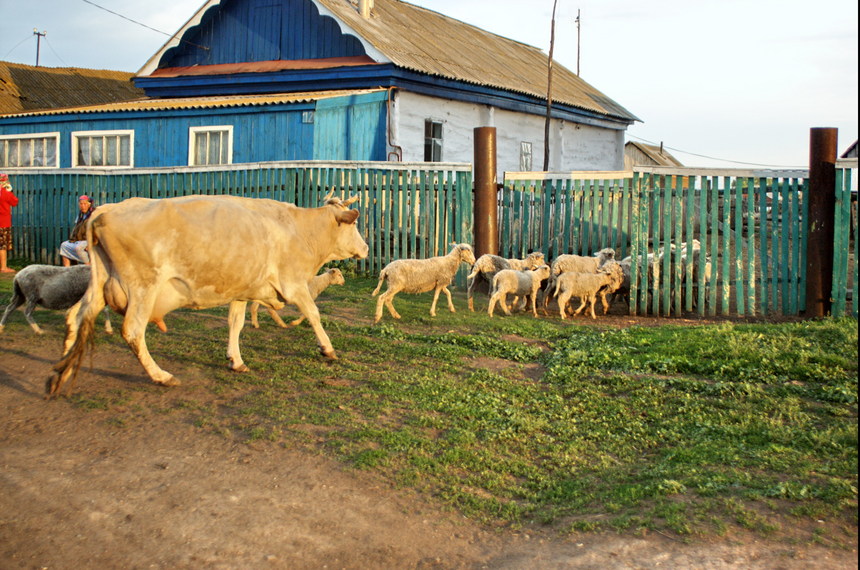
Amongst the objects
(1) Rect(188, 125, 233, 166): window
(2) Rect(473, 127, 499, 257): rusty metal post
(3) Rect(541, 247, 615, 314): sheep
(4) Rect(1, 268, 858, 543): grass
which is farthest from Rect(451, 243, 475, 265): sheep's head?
(1) Rect(188, 125, 233, 166): window

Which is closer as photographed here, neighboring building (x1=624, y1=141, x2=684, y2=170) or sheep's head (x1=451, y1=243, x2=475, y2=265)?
sheep's head (x1=451, y1=243, x2=475, y2=265)

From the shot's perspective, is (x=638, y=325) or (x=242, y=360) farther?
(x=638, y=325)

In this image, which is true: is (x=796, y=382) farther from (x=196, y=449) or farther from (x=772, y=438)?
(x=196, y=449)

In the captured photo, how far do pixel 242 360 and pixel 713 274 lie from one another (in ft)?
21.5

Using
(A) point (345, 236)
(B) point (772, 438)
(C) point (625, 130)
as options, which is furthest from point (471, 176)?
(C) point (625, 130)

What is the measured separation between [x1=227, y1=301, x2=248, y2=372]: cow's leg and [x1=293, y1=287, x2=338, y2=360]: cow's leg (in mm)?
568

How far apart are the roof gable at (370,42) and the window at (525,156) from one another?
1356 mm

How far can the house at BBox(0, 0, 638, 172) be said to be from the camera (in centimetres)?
1894

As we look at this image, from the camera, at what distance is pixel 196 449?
5.75 meters

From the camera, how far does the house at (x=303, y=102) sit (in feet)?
62.1

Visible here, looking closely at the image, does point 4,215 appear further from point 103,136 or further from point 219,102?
point 219,102

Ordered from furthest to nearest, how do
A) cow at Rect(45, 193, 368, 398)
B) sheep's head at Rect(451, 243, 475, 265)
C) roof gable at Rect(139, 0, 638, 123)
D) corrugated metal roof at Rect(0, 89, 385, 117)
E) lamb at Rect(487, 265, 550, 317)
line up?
roof gable at Rect(139, 0, 638, 123), corrugated metal roof at Rect(0, 89, 385, 117), sheep's head at Rect(451, 243, 475, 265), lamb at Rect(487, 265, 550, 317), cow at Rect(45, 193, 368, 398)

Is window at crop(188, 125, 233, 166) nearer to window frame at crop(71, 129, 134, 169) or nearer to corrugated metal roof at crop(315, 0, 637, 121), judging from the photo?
window frame at crop(71, 129, 134, 169)

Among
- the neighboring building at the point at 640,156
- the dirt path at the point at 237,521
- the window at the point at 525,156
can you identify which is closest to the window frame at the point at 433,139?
the window at the point at 525,156
